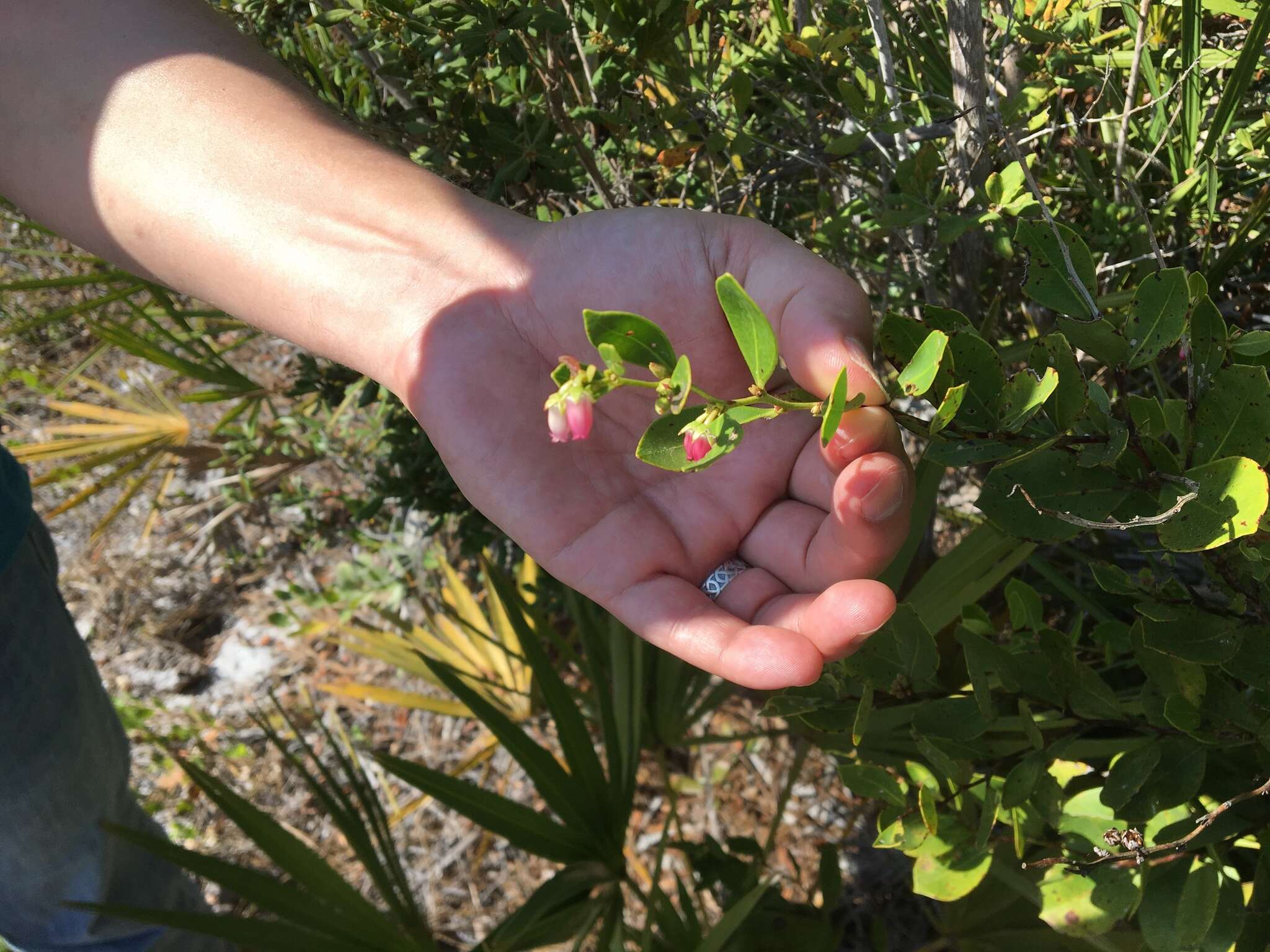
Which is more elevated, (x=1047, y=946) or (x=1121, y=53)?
(x=1121, y=53)

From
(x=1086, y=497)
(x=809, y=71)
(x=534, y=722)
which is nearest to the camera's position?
(x=1086, y=497)

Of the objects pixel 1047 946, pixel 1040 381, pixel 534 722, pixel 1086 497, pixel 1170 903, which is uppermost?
pixel 1040 381

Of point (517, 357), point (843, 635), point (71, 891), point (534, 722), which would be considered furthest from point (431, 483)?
point (843, 635)

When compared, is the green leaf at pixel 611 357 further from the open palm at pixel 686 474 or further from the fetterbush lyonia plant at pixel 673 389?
the open palm at pixel 686 474

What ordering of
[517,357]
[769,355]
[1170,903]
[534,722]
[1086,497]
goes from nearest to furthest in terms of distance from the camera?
[769,355]
[1086,497]
[1170,903]
[517,357]
[534,722]

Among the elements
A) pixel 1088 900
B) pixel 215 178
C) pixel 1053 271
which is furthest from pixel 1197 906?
pixel 215 178

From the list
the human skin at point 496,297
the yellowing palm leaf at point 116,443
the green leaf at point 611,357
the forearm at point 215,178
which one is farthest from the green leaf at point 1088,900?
the yellowing palm leaf at point 116,443

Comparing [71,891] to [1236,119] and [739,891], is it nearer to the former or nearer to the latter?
[739,891]
